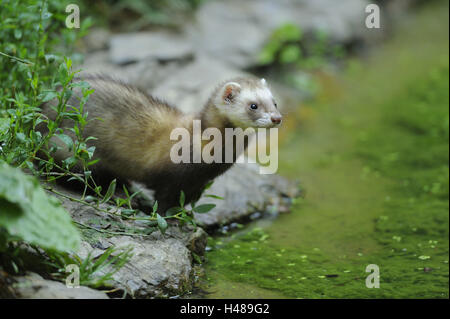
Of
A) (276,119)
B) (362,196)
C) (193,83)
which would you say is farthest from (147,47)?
(276,119)

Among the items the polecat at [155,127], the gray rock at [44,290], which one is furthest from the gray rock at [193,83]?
the gray rock at [44,290]

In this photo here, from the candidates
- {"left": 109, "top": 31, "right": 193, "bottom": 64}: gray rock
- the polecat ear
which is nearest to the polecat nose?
the polecat ear

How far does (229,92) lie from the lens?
4.84 metres

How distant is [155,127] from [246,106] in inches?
31.8

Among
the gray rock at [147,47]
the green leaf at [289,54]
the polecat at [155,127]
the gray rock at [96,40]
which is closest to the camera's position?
the polecat at [155,127]

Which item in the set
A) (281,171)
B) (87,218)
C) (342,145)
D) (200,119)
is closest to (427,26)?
(342,145)

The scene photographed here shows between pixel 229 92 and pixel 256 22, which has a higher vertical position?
pixel 256 22

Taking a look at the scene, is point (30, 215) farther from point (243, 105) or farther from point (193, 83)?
point (193, 83)

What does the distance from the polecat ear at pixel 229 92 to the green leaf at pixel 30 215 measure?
2.14 m

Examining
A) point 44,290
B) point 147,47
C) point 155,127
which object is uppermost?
point 147,47

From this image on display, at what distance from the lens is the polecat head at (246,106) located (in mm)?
4734

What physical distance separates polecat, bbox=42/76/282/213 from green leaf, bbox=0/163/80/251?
5.66 ft

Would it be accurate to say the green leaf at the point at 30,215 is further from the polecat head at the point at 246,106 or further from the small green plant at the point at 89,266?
the polecat head at the point at 246,106

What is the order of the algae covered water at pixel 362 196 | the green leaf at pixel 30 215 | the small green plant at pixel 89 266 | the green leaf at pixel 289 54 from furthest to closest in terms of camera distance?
the green leaf at pixel 289 54 < the algae covered water at pixel 362 196 < the small green plant at pixel 89 266 < the green leaf at pixel 30 215
